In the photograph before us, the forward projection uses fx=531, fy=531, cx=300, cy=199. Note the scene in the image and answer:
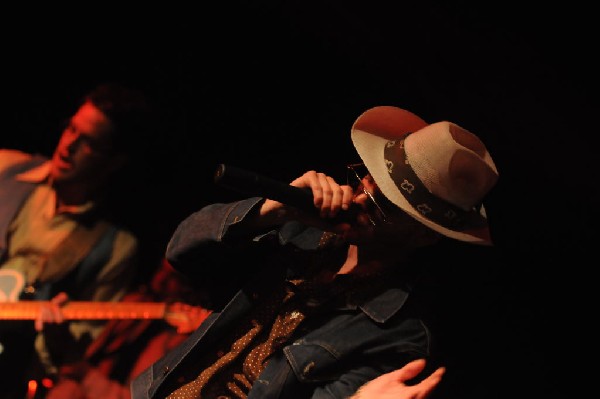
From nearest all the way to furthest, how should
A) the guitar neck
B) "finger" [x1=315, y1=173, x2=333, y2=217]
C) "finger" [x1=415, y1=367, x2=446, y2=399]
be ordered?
"finger" [x1=315, y1=173, x2=333, y2=217]
"finger" [x1=415, y1=367, x2=446, y2=399]
the guitar neck

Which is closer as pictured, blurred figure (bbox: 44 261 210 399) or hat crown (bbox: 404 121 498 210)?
hat crown (bbox: 404 121 498 210)

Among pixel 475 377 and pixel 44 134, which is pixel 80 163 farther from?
pixel 475 377

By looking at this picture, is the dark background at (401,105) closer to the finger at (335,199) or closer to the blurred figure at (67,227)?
the blurred figure at (67,227)

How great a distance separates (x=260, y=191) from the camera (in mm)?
1093

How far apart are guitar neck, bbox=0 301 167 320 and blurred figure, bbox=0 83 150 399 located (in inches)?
1.6

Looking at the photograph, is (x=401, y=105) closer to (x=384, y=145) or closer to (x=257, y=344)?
(x=384, y=145)

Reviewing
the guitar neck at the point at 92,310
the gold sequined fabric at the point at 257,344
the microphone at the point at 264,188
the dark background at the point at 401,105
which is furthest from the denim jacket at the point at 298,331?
the guitar neck at the point at 92,310

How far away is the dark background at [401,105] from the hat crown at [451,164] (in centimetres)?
61

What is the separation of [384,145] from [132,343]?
5.60 feet

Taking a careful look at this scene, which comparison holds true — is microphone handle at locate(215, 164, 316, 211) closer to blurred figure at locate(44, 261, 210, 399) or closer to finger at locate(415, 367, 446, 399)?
finger at locate(415, 367, 446, 399)

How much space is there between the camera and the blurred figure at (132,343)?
2438 mm

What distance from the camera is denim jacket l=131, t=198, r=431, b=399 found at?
4.79ft

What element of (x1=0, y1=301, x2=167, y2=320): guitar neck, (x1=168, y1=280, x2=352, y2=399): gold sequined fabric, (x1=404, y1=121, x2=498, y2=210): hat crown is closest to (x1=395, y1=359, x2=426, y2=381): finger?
(x1=168, y1=280, x2=352, y2=399): gold sequined fabric

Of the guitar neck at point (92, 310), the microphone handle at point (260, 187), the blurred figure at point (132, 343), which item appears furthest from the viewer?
the blurred figure at point (132, 343)
